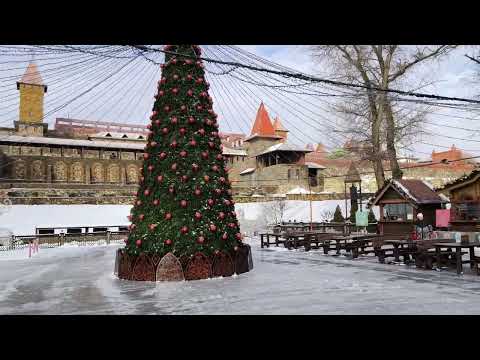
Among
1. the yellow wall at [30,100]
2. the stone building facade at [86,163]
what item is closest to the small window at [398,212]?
the stone building facade at [86,163]

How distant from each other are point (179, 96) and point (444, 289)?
7005 mm

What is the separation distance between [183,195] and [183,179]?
38cm

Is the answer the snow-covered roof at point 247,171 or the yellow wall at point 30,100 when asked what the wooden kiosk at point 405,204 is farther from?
the yellow wall at point 30,100

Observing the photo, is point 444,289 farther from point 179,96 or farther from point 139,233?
point 179,96

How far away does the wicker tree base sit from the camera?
334 inches

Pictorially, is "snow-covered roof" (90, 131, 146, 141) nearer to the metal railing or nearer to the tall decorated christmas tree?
the metal railing

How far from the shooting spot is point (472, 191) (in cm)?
1700

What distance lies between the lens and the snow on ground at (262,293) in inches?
234

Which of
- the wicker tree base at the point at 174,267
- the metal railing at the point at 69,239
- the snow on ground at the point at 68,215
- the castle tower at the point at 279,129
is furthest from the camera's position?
the castle tower at the point at 279,129

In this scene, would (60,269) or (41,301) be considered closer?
(41,301)

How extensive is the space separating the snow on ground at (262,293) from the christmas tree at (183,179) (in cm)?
91

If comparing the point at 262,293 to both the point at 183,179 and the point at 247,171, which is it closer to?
the point at 183,179
